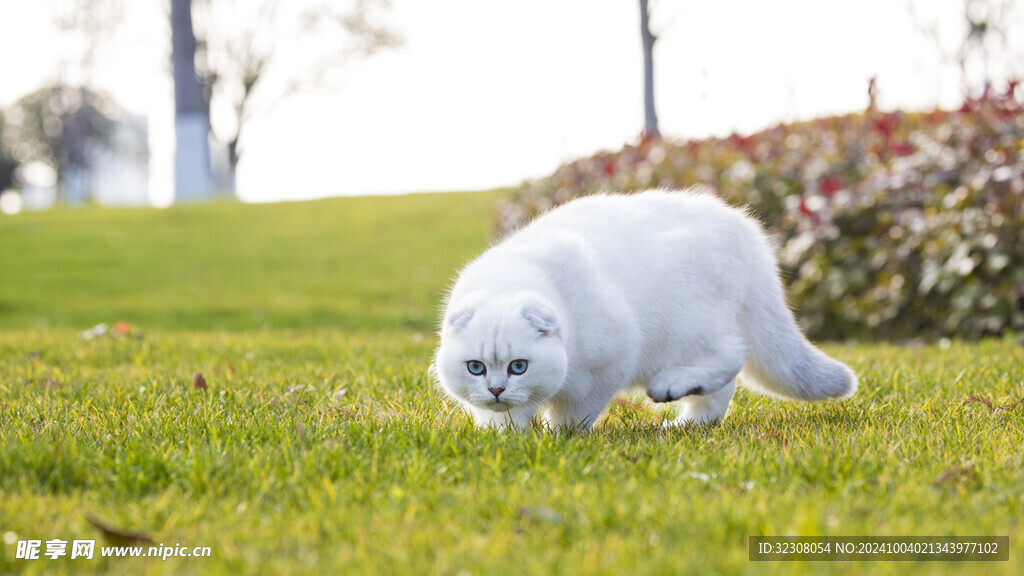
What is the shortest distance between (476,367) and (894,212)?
18.8 ft

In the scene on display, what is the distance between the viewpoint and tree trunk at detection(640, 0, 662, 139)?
15906 mm

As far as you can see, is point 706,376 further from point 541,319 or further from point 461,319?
point 461,319

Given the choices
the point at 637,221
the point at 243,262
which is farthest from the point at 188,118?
the point at 637,221

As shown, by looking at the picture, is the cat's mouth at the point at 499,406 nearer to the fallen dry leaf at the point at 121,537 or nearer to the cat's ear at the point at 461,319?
the cat's ear at the point at 461,319

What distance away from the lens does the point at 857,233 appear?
8461mm

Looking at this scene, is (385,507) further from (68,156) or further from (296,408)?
(68,156)

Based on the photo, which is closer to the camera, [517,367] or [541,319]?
[541,319]

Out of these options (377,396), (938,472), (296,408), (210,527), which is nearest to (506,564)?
(210,527)

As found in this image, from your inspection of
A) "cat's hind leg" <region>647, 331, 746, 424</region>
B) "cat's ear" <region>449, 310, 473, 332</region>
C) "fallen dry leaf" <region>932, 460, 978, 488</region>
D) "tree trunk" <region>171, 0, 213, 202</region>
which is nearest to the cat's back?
"cat's hind leg" <region>647, 331, 746, 424</region>

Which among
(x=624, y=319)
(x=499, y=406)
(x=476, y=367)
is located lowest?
(x=499, y=406)

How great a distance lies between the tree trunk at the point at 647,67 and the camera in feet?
52.2

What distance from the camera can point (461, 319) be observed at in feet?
12.1

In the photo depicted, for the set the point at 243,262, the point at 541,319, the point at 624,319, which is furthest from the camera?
the point at 243,262

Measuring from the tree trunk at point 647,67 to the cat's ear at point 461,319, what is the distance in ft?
40.9
